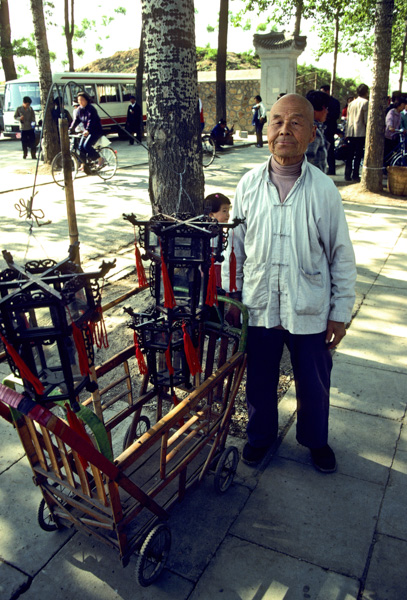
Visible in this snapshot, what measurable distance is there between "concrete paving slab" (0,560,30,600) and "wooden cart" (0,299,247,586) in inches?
8.5

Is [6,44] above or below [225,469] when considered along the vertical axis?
above

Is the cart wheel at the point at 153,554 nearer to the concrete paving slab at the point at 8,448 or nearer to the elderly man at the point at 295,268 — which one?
the elderly man at the point at 295,268

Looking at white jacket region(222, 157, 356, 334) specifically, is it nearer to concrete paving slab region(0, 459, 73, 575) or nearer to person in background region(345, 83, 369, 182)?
concrete paving slab region(0, 459, 73, 575)

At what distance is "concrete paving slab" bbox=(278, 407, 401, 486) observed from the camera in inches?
104

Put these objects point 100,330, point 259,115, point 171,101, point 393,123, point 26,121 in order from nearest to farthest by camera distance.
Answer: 1. point 100,330
2. point 171,101
3. point 393,123
4. point 26,121
5. point 259,115

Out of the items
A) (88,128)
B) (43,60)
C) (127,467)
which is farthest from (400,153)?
(127,467)

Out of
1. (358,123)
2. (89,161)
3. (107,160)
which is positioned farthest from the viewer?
(107,160)

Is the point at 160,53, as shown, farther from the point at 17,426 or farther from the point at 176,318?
the point at 17,426

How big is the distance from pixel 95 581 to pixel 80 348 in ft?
3.46

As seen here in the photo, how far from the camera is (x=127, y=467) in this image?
1912 millimetres

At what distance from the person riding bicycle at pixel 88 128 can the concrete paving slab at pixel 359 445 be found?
8.39 meters

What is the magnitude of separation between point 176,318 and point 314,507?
1176 mm

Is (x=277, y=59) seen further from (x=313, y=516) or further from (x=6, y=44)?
(x=313, y=516)

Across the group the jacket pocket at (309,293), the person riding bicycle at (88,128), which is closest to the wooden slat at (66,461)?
the jacket pocket at (309,293)
